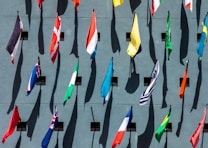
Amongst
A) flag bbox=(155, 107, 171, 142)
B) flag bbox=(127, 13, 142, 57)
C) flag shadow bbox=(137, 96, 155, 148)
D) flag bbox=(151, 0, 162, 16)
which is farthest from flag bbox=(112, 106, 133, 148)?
flag bbox=(151, 0, 162, 16)

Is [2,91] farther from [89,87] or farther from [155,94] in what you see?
[155,94]

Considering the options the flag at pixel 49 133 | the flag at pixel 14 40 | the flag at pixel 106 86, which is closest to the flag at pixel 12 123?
the flag at pixel 49 133

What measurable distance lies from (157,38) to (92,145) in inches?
261

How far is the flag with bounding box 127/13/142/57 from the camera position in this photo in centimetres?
4088

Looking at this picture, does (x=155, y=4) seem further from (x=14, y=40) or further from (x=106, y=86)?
(x=14, y=40)

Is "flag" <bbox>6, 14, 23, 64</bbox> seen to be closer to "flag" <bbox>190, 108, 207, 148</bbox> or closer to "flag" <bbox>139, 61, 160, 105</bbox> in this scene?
"flag" <bbox>139, 61, 160, 105</bbox>

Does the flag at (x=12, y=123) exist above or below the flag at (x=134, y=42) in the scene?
below

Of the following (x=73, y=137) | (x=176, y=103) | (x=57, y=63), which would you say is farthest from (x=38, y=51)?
(x=176, y=103)

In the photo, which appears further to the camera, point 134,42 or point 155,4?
point 155,4

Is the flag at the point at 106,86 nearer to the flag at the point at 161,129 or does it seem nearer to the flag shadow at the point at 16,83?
the flag at the point at 161,129

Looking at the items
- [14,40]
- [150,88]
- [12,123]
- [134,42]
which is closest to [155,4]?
[134,42]

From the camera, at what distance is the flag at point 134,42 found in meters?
40.9

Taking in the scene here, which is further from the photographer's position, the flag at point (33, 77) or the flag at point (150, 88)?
the flag at point (33, 77)

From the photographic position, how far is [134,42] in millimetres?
40938
